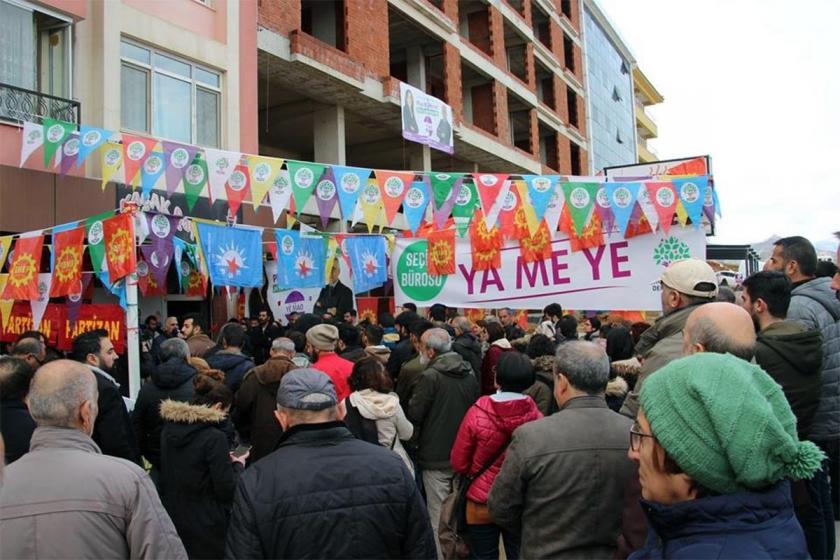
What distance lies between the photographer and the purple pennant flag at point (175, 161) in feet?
26.9

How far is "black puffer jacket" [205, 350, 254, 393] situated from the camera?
5684mm

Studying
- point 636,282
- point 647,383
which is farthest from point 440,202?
point 647,383

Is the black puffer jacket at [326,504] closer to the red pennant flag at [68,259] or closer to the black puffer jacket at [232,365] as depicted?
the black puffer jacket at [232,365]

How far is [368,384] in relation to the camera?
4.64 m

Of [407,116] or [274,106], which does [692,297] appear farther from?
[274,106]

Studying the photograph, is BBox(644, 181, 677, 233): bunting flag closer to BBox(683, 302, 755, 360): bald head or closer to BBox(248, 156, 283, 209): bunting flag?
BBox(683, 302, 755, 360): bald head

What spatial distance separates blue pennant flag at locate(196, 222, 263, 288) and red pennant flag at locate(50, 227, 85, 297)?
149cm

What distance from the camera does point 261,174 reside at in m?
8.38

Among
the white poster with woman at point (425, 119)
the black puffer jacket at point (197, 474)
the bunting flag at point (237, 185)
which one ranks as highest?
the white poster with woman at point (425, 119)

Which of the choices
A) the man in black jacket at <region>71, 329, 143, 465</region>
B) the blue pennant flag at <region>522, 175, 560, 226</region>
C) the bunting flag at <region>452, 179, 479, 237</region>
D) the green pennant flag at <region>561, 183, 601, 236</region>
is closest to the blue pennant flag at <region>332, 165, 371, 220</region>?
the bunting flag at <region>452, 179, 479, 237</region>

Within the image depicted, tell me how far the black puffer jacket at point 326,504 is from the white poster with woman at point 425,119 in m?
16.2

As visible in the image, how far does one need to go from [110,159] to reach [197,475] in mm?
6354

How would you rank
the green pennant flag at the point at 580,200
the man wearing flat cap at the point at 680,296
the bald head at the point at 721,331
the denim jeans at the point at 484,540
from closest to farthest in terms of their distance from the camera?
1. the bald head at the point at 721,331
2. the man wearing flat cap at the point at 680,296
3. the denim jeans at the point at 484,540
4. the green pennant flag at the point at 580,200

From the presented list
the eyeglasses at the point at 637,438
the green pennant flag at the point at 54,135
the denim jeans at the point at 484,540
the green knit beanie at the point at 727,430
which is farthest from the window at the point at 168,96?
the green knit beanie at the point at 727,430
